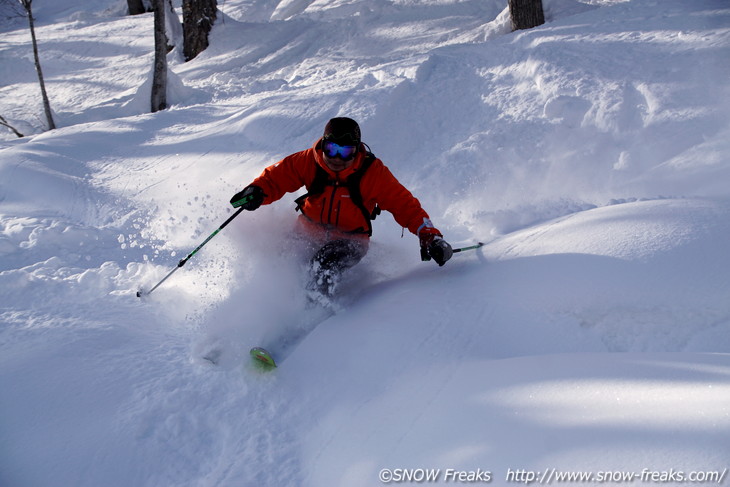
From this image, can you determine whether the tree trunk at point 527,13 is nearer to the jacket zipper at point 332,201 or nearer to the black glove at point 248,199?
the jacket zipper at point 332,201

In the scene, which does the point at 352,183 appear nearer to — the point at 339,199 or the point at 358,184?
the point at 358,184

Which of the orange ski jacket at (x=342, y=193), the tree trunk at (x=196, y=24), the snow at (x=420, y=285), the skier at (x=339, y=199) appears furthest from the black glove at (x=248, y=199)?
the tree trunk at (x=196, y=24)

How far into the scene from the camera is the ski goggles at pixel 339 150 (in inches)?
158

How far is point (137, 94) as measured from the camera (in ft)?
41.3

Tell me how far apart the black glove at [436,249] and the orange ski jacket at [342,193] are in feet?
0.33

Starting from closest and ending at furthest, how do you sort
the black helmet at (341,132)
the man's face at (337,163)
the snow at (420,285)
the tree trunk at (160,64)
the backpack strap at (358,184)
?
the snow at (420,285) < the black helmet at (341,132) < the man's face at (337,163) < the backpack strap at (358,184) < the tree trunk at (160,64)

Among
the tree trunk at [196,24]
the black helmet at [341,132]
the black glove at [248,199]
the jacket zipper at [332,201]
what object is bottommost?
the jacket zipper at [332,201]

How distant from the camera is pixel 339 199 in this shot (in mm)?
4402

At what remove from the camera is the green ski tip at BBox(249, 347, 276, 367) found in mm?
3438

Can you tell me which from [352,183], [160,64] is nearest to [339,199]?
[352,183]

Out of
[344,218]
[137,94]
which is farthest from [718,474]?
[137,94]

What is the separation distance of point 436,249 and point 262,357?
4.94 feet

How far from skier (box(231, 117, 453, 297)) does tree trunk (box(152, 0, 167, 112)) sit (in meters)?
8.55

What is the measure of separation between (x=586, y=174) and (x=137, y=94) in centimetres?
1071
